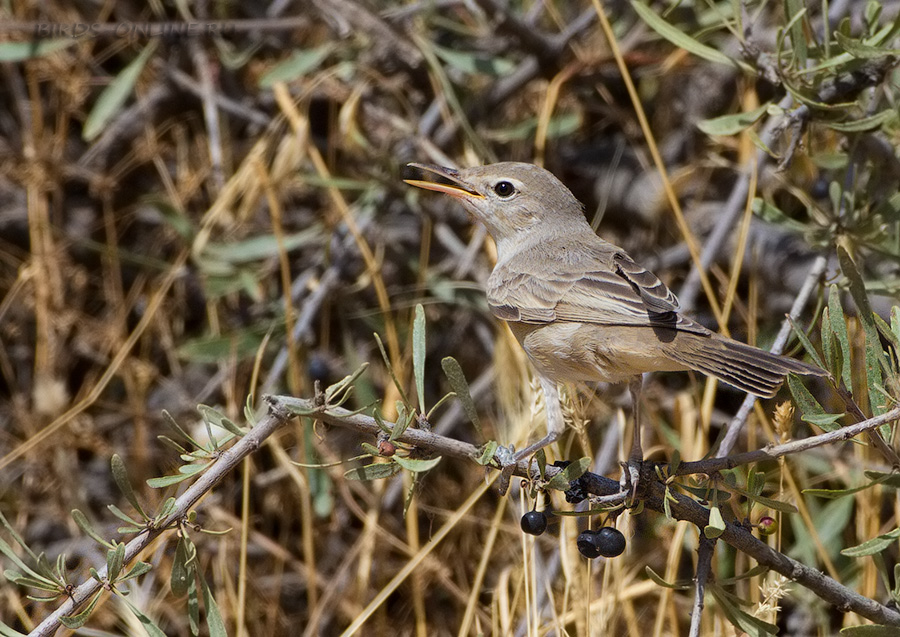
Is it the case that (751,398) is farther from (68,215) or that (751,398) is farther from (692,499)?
(68,215)

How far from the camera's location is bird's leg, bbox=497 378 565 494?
8.32ft

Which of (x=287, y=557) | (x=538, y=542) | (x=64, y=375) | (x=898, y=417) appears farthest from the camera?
(x=64, y=375)

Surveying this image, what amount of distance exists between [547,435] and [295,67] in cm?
225

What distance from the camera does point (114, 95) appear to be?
449 centimetres

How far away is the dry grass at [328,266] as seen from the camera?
3.90 metres

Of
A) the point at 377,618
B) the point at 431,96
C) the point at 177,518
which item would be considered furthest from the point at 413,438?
the point at 431,96

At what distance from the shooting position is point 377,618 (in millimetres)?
3869

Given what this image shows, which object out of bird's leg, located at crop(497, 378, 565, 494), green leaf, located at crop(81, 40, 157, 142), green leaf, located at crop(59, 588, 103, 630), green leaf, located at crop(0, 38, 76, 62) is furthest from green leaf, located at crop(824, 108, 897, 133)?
green leaf, located at crop(0, 38, 76, 62)

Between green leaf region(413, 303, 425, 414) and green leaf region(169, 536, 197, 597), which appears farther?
green leaf region(413, 303, 425, 414)

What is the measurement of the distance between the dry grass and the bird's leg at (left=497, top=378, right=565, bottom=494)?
57 cm

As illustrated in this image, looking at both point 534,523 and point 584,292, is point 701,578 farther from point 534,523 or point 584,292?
point 584,292

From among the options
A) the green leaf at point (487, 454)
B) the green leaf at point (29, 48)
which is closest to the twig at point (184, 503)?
the green leaf at point (487, 454)

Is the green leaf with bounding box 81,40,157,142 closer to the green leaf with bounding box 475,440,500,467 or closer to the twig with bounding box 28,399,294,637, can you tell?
the twig with bounding box 28,399,294,637

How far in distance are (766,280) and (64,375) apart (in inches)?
→ 124
